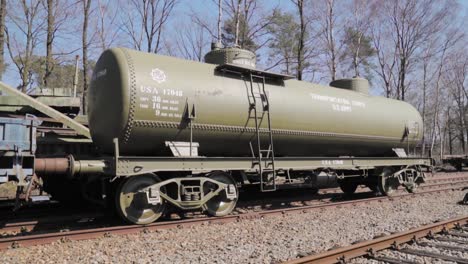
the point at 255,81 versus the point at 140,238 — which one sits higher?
the point at 255,81

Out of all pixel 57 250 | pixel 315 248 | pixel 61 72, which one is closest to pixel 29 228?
pixel 57 250

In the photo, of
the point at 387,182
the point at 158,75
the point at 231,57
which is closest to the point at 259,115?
the point at 231,57

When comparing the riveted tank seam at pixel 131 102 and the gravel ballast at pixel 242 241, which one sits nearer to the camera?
the gravel ballast at pixel 242 241

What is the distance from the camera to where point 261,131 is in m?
10.4

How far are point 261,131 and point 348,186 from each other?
701 cm

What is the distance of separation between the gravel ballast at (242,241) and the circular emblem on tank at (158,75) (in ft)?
10.2

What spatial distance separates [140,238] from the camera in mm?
7656

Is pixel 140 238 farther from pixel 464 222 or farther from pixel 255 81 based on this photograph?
pixel 464 222

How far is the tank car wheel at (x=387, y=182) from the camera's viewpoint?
1445cm

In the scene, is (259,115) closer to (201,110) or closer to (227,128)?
(227,128)

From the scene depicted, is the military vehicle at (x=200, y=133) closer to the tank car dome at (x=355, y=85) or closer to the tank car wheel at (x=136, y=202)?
the tank car wheel at (x=136, y=202)

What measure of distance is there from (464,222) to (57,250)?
8113 mm

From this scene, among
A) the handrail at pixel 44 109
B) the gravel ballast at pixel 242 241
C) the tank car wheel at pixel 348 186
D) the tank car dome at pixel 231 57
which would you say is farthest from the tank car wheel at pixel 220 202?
the tank car wheel at pixel 348 186

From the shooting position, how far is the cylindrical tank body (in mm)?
8531
